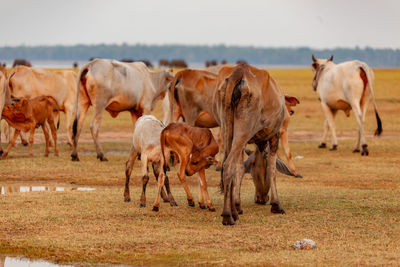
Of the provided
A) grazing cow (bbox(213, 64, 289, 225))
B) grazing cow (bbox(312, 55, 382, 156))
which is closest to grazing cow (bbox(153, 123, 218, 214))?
grazing cow (bbox(213, 64, 289, 225))

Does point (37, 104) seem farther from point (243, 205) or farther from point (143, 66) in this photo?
point (243, 205)

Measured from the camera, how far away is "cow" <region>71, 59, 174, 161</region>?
19.4 meters

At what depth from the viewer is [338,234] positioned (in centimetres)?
966

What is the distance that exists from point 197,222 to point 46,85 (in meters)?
13.3

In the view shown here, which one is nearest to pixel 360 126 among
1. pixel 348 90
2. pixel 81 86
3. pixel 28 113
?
pixel 348 90

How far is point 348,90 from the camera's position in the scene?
72.3 feet

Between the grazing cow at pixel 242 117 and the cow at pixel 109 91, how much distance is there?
336 inches

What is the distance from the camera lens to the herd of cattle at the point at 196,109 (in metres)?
10.6

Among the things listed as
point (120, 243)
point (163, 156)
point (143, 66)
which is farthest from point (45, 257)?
point (143, 66)

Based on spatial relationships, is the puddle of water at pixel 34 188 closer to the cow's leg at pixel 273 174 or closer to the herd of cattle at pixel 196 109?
the herd of cattle at pixel 196 109

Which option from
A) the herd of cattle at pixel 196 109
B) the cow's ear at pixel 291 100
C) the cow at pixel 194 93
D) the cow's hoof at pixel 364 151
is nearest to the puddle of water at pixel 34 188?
the herd of cattle at pixel 196 109

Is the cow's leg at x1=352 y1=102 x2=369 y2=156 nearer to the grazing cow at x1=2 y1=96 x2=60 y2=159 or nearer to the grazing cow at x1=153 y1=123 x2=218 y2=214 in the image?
the grazing cow at x1=2 y1=96 x2=60 y2=159

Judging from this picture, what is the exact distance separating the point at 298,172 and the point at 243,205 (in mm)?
5589

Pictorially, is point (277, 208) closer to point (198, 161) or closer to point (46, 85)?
point (198, 161)
